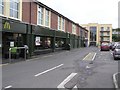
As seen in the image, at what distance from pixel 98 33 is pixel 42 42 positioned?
3802 inches

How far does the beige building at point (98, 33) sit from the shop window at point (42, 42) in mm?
82619

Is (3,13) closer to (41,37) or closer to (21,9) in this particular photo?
(21,9)

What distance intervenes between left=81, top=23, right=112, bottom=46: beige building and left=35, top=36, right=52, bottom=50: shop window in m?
82.6

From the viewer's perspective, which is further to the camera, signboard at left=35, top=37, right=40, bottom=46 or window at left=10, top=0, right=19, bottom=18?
signboard at left=35, top=37, right=40, bottom=46

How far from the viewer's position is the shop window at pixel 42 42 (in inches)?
1246

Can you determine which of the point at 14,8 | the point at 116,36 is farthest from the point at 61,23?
the point at 116,36

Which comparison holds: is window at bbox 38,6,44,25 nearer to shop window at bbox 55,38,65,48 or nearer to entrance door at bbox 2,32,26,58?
entrance door at bbox 2,32,26,58

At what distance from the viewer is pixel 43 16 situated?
34.2 metres

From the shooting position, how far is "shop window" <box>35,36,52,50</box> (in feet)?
104

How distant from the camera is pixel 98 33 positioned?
12862cm

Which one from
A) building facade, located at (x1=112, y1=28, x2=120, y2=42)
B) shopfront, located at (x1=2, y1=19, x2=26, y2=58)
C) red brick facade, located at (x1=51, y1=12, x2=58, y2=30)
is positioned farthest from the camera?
building facade, located at (x1=112, y1=28, x2=120, y2=42)

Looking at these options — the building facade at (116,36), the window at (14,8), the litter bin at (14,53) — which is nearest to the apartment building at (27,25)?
the window at (14,8)

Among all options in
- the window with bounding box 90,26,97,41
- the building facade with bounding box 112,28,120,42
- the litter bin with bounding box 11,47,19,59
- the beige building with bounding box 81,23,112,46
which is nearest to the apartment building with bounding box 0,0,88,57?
the litter bin with bounding box 11,47,19,59

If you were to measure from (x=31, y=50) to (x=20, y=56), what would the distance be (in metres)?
3.31
